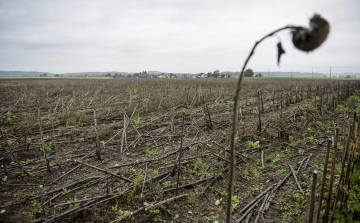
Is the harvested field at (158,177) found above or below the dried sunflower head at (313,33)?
below

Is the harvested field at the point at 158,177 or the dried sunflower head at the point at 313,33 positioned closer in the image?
the dried sunflower head at the point at 313,33

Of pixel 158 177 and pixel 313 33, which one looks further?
pixel 158 177

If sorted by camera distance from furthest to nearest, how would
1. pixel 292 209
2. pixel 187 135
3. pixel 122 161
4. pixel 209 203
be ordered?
pixel 187 135 < pixel 122 161 < pixel 209 203 < pixel 292 209

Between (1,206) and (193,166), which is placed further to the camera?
(193,166)

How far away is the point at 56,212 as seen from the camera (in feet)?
10.0

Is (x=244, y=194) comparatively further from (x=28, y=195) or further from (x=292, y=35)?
(x=28, y=195)

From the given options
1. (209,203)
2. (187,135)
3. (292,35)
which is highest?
(292,35)

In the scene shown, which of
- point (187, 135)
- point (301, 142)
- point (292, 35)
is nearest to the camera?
point (292, 35)

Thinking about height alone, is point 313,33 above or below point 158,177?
above

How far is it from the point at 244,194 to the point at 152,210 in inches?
69.3

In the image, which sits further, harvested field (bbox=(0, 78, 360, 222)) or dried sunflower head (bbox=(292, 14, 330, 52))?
harvested field (bbox=(0, 78, 360, 222))

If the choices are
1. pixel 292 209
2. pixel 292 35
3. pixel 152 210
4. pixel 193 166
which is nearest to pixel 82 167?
pixel 152 210

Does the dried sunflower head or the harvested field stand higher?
the dried sunflower head

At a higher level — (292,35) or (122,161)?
(292,35)
